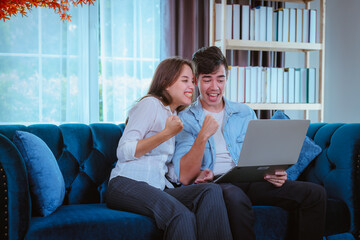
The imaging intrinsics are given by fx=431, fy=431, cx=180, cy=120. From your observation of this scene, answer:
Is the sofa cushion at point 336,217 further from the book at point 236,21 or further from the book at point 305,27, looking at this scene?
the book at point 305,27

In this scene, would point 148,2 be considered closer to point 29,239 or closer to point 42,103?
point 42,103

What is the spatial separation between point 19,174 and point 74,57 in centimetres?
189

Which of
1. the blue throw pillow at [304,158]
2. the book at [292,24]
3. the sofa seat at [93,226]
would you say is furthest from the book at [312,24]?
the sofa seat at [93,226]

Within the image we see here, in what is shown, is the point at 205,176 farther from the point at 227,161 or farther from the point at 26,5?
the point at 26,5

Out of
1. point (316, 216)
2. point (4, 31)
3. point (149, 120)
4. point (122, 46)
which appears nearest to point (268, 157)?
point (316, 216)

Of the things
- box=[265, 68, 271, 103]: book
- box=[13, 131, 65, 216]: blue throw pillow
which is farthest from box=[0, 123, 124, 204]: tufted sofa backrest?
box=[265, 68, 271, 103]: book

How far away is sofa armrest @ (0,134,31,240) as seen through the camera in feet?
5.18

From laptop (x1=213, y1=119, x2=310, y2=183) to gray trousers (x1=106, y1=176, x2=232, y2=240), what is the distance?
0.15 m

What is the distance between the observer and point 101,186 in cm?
212

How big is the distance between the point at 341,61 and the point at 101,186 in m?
2.51

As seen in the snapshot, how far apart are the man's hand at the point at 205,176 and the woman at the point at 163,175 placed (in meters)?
0.13

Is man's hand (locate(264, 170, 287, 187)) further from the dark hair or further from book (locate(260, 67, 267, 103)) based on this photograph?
book (locate(260, 67, 267, 103))

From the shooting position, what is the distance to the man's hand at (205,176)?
74.7 inches

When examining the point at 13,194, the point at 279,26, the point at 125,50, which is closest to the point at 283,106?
the point at 279,26
